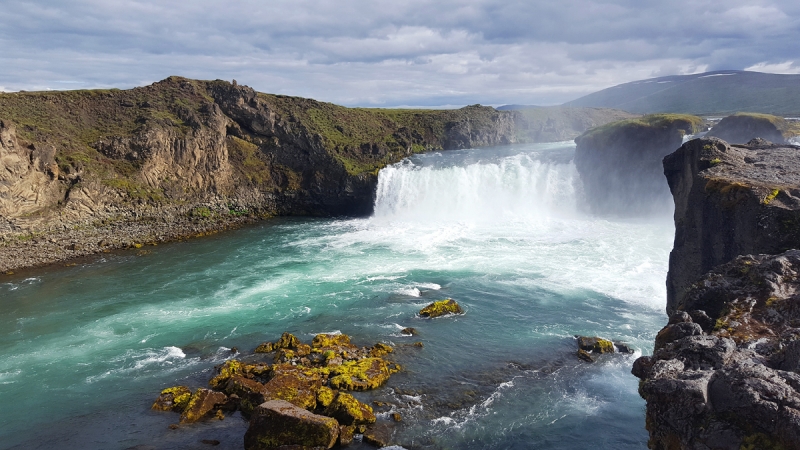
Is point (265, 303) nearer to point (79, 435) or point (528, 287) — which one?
point (79, 435)

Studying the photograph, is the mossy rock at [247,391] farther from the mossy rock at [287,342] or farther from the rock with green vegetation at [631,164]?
the rock with green vegetation at [631,164]

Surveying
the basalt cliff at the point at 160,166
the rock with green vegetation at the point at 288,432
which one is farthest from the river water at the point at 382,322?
the basalt cliff at the point at 160,166

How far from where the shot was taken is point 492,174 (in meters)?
48.8

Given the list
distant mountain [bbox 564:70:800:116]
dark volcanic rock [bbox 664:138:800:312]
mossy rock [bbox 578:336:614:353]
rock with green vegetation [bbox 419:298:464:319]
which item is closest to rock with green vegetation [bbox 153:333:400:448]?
rock with green vegetation [bbox 419:298:464:319]

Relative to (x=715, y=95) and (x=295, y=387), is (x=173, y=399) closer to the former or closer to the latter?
(x=295, y=387)

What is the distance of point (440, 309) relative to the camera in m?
22.6

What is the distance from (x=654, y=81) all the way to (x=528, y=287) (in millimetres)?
198600

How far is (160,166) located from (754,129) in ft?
165

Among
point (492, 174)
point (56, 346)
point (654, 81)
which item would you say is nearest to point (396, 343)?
point (56, 346)

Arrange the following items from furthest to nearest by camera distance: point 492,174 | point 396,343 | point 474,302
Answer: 1. point 492,174
2. point 474,302
3. point 396,343

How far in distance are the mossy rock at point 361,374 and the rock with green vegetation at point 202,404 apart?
3.62m

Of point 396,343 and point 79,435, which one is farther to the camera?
point 396,343

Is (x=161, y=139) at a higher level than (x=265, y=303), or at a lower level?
higher

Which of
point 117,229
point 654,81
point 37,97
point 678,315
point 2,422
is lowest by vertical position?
point 2,422
